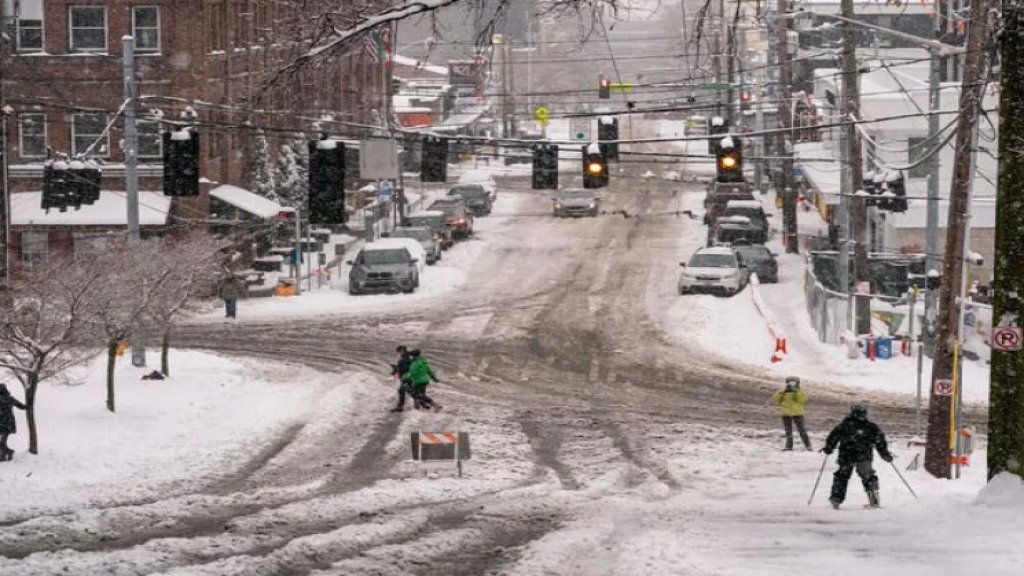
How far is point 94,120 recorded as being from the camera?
4856cm

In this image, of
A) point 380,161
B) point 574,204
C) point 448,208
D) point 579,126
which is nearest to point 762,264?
point 380,161

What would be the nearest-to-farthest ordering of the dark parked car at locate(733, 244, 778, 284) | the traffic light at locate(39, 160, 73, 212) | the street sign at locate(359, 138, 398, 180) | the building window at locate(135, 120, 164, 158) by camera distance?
the traffic light at locate(39, 160, 73, 212) → the street sign at locate(359, 138, 398, 180) → the building window at locate(135, 120, 164, 158) → the dark parked car at locate(733, 244, 778, 284)

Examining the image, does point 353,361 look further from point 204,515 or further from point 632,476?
point 204,515

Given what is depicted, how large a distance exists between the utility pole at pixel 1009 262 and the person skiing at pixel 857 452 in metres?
2.95

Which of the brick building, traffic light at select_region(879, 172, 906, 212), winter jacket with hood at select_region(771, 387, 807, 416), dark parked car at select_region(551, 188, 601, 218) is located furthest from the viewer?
dark parked car at select_region(551, 188, 601, 218)

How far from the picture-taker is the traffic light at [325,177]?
24328 millimetres

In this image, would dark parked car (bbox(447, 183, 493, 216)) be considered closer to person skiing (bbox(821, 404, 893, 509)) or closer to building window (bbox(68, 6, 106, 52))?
building window (bbox(68, 6, 106, 52))

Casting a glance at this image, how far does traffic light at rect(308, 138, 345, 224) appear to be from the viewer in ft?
79.8

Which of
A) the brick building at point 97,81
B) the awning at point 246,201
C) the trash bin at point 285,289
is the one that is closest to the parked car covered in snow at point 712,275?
the trash bin at point 285,289

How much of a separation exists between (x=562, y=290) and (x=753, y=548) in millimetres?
31538

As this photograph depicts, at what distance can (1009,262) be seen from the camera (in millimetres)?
15562

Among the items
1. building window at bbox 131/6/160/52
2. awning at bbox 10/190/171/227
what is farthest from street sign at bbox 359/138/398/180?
building window at bbox 131/6/160/52

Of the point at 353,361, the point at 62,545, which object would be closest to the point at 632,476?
the point at 62,545

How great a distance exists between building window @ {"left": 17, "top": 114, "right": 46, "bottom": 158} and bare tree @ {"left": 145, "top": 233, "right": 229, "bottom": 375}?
17.0 meters
